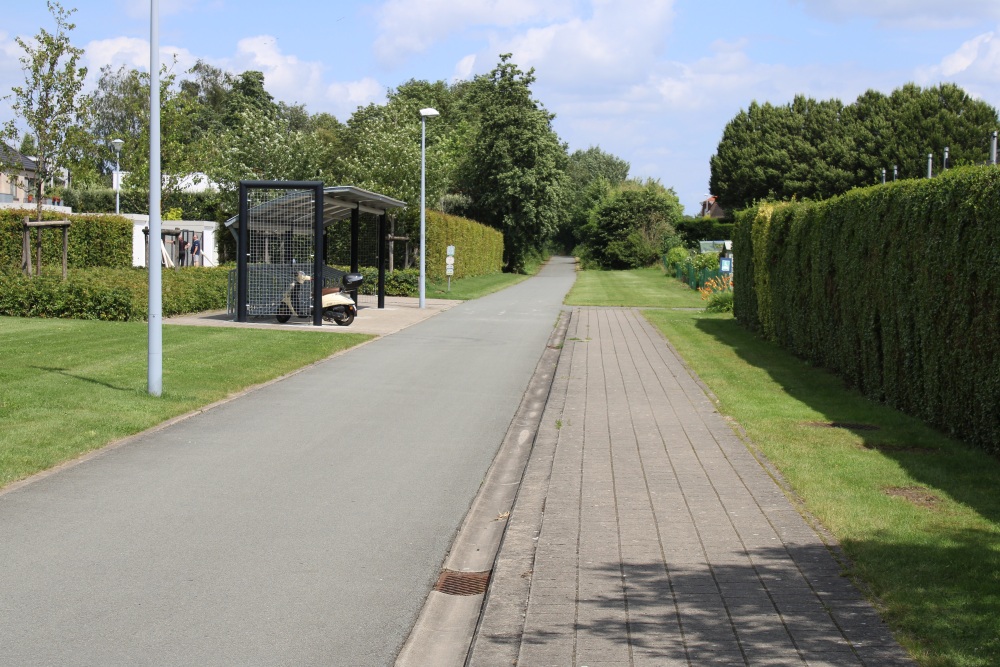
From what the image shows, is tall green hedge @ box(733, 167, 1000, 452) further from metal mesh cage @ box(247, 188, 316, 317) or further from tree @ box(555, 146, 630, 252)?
tree @ box(555, 146, 630, 252)

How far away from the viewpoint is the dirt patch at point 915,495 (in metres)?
7.13

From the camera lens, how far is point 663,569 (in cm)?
554

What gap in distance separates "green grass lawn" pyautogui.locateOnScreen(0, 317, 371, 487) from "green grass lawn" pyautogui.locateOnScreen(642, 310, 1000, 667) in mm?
6068

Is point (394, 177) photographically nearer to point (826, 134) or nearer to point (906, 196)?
point (906, 196)

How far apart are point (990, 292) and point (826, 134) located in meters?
69.1

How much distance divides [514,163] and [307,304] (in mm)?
43589

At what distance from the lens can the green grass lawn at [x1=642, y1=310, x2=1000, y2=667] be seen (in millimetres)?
4691

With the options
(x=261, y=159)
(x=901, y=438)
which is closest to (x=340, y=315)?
(x=901, y=438)

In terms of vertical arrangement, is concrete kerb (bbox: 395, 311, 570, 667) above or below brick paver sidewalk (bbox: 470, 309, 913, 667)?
below

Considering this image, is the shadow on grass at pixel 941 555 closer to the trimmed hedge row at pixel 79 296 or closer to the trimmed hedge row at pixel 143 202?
the trimmed hedge row at pixel 79 296

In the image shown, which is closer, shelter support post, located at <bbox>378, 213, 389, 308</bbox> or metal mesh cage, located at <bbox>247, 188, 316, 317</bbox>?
metal mesh cage, located at <bbox>247, 188, 316, 317</bbox>

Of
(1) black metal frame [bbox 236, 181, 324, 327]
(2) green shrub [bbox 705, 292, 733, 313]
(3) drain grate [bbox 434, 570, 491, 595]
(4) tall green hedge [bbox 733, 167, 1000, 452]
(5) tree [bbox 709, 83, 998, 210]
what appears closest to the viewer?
(3) drain grate [bbox 434, 570, 491, 595]

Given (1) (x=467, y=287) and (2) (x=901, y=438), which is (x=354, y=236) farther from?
(2) (x=901, y=438)

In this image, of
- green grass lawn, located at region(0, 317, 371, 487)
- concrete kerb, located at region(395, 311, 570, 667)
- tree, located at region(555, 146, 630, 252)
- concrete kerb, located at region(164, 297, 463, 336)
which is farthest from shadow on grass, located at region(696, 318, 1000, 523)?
tree, located at region(555, 146, 630, 252)
